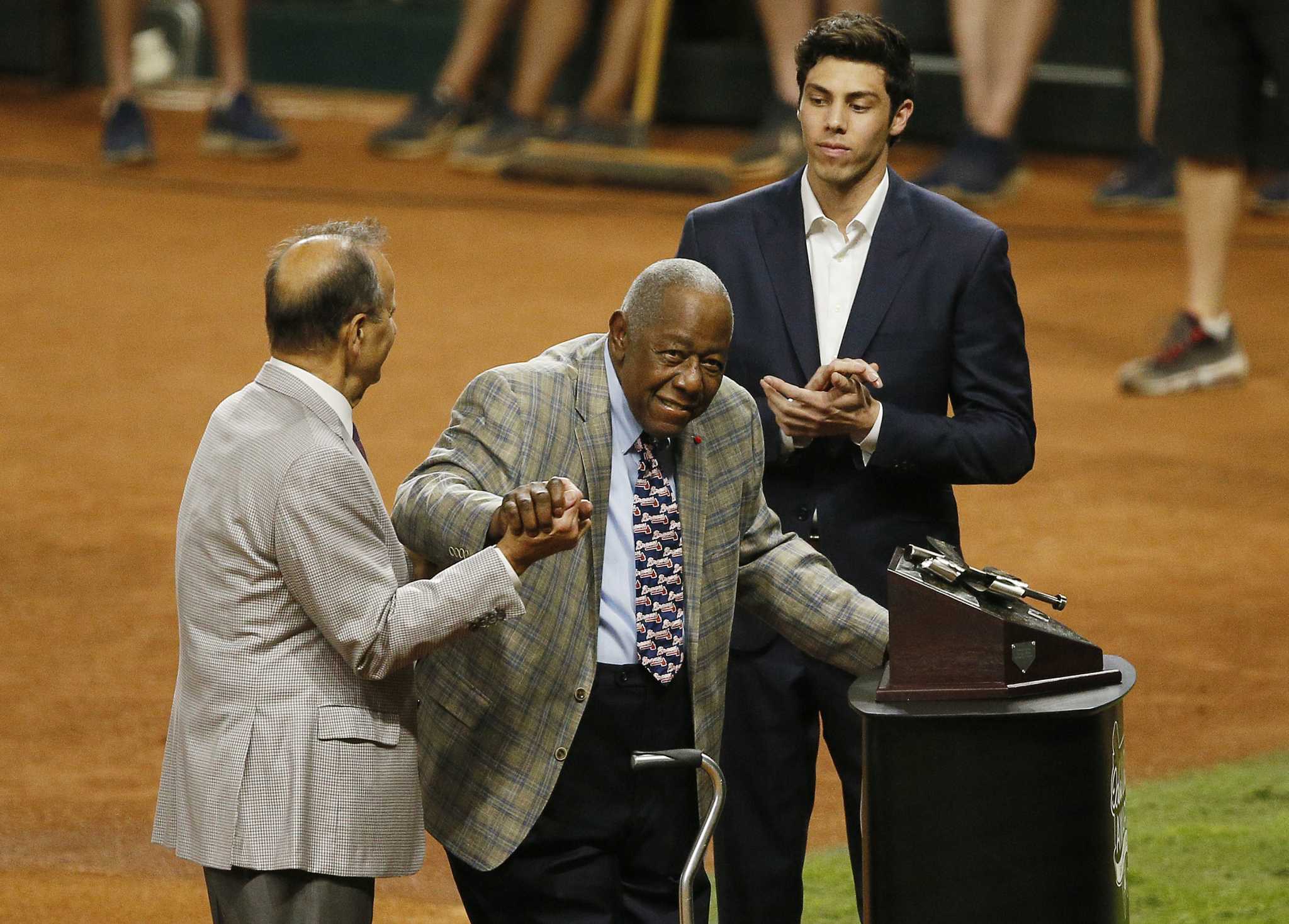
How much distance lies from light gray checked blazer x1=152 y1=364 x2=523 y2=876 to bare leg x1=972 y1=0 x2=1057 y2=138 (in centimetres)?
784

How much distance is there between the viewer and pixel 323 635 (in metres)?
2.79

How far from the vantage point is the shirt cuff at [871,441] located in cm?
336


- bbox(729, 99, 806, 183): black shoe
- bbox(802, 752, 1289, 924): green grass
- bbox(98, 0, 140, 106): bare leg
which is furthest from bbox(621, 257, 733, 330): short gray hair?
bbox(98, 0, 140, 106): bare leg

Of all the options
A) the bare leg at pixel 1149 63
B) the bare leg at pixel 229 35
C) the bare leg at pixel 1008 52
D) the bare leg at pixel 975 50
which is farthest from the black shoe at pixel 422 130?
the bare leg at pixel 1149 63

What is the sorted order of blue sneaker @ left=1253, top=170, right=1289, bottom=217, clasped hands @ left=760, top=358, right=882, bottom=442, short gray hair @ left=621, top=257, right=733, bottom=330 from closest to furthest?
short gray hair @ left=621, top=257, right=733, bottom=330
clasped hands @ left=760, top=358, right=882, bottom=442
blue sneaker @ left=1253, top=170, right=1289, bottom=217

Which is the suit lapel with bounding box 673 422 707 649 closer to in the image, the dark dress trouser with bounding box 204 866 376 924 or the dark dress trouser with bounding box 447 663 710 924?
the dark dress trouser with bounding box 447 663 710 924

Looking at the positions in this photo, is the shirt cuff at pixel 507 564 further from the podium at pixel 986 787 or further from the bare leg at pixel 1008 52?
the bare leg at pixel 1008 52

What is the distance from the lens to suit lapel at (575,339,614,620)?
304 cm

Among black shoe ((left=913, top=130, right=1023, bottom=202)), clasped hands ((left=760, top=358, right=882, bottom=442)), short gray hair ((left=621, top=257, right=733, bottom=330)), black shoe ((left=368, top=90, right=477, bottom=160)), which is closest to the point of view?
short gray hair ((left=621, top=257, right=733, bottom=330))

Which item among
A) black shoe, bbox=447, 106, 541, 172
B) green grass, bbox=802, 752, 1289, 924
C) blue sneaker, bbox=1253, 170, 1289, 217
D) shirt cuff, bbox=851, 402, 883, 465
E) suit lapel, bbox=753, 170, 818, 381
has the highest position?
suit lapel, bbox=753, 170, 818, 381

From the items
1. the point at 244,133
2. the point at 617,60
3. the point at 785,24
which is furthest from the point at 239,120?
the point at 785,24

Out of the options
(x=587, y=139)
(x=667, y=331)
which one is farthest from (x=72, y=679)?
(x=587, y=139)

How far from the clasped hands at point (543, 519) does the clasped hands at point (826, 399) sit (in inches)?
23.6

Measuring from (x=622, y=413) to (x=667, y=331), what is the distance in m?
0.23
